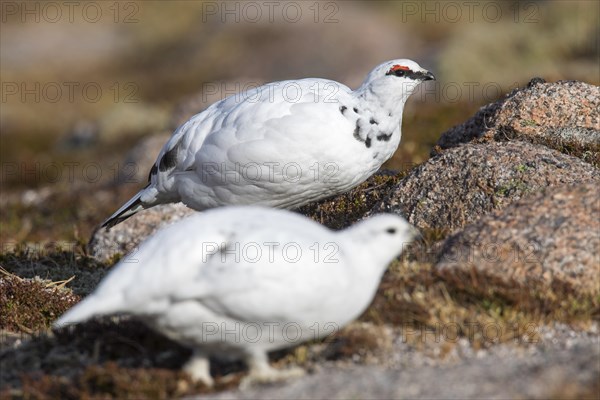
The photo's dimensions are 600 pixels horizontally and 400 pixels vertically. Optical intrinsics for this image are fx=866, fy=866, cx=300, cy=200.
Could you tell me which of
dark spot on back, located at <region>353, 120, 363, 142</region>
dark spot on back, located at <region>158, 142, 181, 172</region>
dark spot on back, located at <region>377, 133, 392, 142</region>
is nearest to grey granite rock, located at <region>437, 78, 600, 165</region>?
dark spot on back, located at <region>377, 133, 392, 142</region>

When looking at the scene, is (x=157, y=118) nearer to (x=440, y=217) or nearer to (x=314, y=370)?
(x=440, y=217)

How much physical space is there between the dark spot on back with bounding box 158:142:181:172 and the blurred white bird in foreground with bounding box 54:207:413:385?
2.36 m

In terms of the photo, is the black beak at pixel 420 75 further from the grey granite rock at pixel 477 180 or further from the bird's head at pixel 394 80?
the grey granite rock at pixel 477 180

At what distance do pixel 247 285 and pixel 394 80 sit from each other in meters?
2.87

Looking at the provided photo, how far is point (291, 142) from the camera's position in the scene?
5.95 metres

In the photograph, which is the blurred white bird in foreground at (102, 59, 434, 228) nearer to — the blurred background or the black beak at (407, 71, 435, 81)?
the black beak at (407, 71, 435, 81)

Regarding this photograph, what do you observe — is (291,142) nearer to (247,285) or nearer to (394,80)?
(394,80)

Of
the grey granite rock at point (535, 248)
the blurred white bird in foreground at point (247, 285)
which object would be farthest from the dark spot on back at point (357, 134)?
the blurred white bird in foreground at point (247, 285)

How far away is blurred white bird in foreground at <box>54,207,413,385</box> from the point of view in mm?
3986

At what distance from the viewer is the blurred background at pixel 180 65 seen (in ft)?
44.5

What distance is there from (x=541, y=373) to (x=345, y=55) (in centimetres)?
2598

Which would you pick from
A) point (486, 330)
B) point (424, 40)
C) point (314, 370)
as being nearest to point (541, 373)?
point (486, 330)

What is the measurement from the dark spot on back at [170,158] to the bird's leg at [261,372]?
2701 mm

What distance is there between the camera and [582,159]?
6938mm
